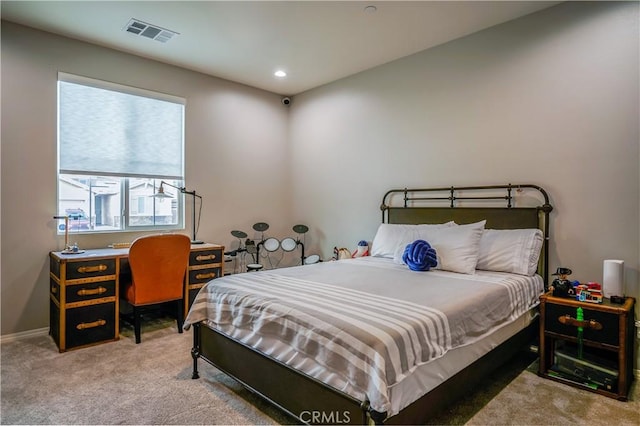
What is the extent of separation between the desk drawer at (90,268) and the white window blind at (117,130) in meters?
1.05

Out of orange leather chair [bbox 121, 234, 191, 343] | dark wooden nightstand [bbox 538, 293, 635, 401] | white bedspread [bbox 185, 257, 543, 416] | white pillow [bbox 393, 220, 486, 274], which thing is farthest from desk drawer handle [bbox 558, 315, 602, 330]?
orange leather chair [bbox 121, 234, 191, 343]

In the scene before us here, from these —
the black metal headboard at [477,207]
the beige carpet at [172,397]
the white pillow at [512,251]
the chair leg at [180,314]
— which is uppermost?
the black metal headboard at [477,207]

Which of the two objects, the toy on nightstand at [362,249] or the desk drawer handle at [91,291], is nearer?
the desk drawer handle at [91,291]

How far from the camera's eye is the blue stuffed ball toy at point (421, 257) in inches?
113

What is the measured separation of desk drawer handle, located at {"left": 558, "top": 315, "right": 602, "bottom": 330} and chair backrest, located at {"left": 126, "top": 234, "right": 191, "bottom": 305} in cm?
311

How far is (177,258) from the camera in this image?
3.36 m

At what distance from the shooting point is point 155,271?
10.7 ft

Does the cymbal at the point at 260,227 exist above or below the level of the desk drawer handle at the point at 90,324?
above

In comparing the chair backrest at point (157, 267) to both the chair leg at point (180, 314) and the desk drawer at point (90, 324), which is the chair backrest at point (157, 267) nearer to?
the chair leg at point (180, 314)

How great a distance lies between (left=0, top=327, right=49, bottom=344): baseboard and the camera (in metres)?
3.18

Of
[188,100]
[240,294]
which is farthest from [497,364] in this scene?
[188,100]

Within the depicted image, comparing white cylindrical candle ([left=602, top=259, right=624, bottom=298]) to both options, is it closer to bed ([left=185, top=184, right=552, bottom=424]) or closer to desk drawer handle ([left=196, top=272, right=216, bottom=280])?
bed ([left=185, top=184, right=552, bottom=424])

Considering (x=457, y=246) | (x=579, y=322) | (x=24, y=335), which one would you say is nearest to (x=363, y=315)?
(x=457, y=246)

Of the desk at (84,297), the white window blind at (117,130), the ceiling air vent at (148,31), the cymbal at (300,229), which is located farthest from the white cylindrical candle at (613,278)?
the white window blind at (117,130)
